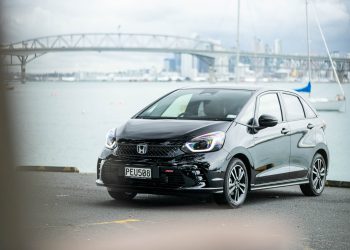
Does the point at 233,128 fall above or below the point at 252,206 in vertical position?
above

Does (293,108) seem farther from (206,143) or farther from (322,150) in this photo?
(206,143)

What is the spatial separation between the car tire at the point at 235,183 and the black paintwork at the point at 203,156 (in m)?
0.08

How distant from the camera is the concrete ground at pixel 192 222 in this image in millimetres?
5254

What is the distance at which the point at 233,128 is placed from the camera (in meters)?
7.89

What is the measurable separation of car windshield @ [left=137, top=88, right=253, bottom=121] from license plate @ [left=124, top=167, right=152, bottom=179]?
101 cm

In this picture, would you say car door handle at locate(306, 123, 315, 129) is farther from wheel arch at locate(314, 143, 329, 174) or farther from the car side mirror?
the car side mirror

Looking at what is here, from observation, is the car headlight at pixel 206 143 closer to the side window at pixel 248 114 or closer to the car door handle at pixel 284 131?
the side window at pixel 248 114

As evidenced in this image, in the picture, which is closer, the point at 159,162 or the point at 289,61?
the point at 159,162

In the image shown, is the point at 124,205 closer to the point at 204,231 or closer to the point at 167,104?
the point at 167,104

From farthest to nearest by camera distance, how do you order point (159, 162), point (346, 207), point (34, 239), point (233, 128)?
point (346, 207), point (233, 128), point (159, 162), point (34, 239)

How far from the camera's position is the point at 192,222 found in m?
6.55

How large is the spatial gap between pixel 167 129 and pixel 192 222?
4.79ft

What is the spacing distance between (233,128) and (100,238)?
302cm

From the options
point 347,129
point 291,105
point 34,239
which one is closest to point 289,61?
point 347,129
